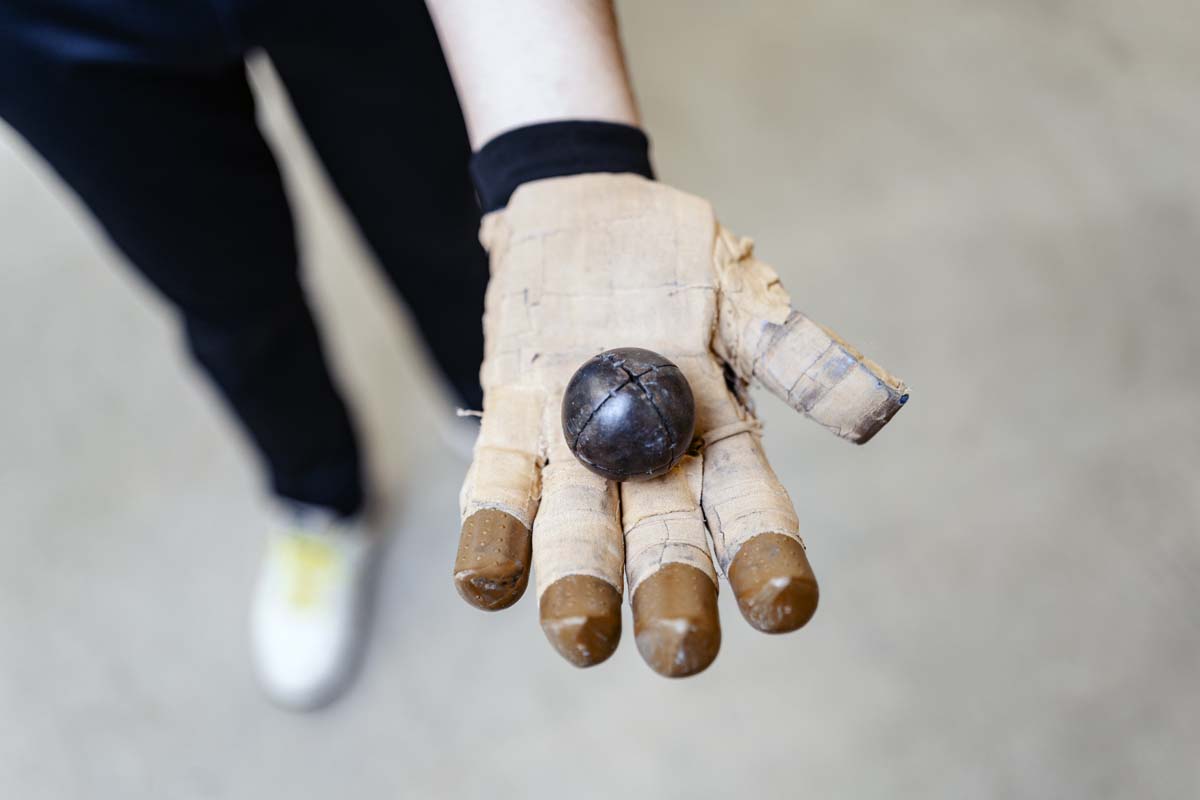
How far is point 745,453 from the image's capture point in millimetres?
957

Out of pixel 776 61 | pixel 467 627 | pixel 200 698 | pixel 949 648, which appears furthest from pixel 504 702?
pixel 776 61

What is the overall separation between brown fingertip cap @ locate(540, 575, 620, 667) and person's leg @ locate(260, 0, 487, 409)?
2.70 feet

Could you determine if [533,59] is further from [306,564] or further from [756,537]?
[306,564]

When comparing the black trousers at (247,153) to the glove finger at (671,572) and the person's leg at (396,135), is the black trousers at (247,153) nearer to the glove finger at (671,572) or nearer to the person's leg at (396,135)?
the person's leg at (396,135)

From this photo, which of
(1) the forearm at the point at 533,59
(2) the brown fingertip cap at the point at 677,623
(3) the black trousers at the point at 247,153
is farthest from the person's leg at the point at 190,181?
(2) the brown fingertip cap at the point at 677,623

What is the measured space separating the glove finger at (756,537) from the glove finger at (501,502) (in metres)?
0.18

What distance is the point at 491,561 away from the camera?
33.9 inches

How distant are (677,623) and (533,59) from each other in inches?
24.9

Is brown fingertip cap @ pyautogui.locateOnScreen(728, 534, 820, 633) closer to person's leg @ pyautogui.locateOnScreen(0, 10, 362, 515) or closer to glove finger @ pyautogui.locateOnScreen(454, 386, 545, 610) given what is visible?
glove finger @ pyautogui.locateOnScreen(454, 386, 545, 610)

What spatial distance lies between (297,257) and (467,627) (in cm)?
80

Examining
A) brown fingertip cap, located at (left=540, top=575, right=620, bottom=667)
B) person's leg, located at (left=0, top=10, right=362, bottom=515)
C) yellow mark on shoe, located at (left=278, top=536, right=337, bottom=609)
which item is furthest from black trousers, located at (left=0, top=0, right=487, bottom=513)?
brown fingertip cap, located at (left=540, top=575, right=620, bottom=667)

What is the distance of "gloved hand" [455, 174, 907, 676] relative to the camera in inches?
32.9

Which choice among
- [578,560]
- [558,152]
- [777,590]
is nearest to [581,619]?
[578,560]

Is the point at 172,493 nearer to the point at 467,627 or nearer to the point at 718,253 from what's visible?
the point at 467,627
